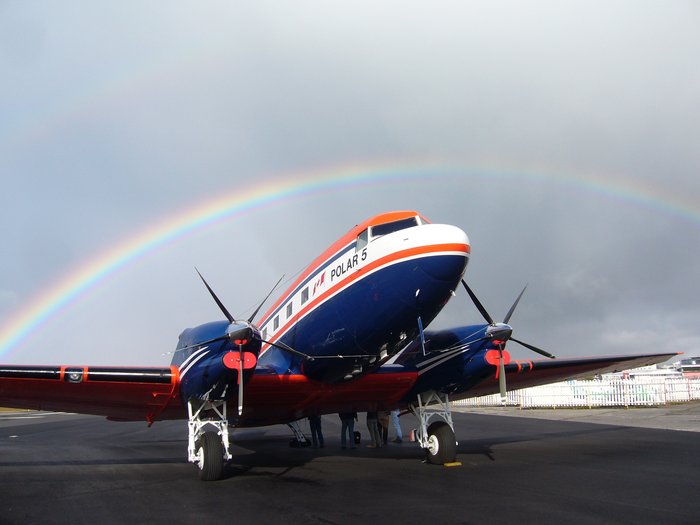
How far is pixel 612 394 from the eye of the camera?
3469 centimetres

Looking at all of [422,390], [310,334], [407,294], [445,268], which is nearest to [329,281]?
[310,334]

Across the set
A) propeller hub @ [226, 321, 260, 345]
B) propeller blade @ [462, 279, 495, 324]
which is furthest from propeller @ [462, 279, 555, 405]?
propeller hub @ [226, 321, 260, 345]

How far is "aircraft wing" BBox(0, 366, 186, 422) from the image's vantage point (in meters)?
11.6

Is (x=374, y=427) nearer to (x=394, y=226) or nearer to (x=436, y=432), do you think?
(x=436, y=432)

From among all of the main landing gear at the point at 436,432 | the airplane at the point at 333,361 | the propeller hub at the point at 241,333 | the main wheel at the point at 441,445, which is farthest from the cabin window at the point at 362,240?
Result: the main wheel at the point at 441,445

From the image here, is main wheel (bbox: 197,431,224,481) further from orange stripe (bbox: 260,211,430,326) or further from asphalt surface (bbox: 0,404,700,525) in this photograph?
orange stripe (bbox: 260,211,430,326)

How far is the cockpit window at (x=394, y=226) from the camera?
1089 centimetres

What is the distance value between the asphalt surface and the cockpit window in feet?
15.7

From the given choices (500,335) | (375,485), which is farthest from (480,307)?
(375,485)

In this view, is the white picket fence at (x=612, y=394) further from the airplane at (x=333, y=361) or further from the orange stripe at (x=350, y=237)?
the orange stripe at (x=350, y=237)

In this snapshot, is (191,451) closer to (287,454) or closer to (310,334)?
(310,334)

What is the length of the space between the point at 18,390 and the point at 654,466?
14.1 meters

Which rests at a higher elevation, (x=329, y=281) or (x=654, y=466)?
(x=329, y=281)

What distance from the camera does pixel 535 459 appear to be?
45.6 ft
